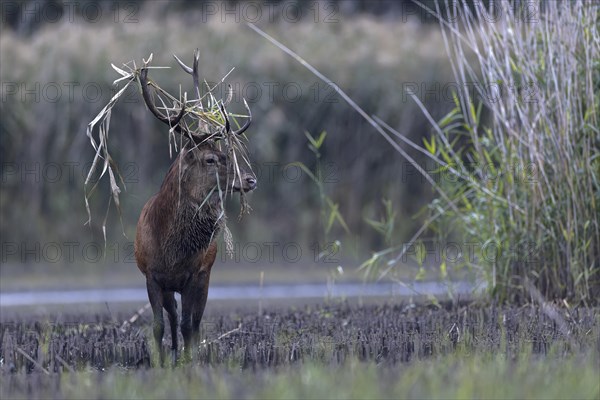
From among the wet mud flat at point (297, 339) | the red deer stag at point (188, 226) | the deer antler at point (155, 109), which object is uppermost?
the deer antler at point (155, 109)

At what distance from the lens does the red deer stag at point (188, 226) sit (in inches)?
273

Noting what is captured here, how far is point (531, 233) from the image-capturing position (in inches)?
364

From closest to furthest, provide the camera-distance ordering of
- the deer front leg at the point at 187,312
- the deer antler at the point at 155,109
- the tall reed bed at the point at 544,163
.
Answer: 1. the deer antler at the point at 155,109
2. the deer front leg at the point at 187,312
3. the tall reed bed at the point at 544,163

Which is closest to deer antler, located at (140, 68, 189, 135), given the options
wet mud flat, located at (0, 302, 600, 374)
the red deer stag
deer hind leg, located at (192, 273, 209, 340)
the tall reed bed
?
the red deer stag

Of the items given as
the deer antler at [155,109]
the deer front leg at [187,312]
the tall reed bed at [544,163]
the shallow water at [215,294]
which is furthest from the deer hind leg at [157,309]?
the shallow water at [215,294]

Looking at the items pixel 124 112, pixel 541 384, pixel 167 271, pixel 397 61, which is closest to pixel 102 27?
pixel 124 112

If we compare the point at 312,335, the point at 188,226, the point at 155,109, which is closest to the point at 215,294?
the point at 312,335

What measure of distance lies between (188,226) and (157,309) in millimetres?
463

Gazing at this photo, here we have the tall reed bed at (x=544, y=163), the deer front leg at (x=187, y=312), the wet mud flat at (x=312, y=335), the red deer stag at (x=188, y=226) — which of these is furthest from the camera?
the tall reed bed at (x=544, y=163)

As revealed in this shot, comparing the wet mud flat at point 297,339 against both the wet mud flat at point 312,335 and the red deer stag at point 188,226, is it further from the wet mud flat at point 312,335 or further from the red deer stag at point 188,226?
the red deer stag at point 188,226

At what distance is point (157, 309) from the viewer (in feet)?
23.1

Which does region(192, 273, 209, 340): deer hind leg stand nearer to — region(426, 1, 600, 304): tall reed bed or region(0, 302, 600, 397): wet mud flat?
region(0, 302, 600, 397): wet mud flat

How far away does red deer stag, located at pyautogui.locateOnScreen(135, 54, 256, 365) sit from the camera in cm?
693

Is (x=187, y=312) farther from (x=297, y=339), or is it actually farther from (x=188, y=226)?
(x=297, y=339)
